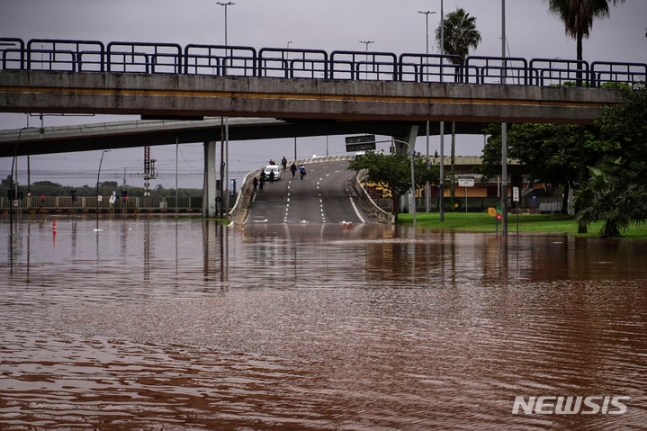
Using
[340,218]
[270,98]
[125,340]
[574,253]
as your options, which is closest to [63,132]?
[340,218]

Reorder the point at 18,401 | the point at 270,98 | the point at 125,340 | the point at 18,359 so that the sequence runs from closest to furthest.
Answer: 1. the point at 18,401
2. the point at 18,359
3. the point at 125,340
4. the point at 270,98

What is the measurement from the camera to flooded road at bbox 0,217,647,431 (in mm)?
7199

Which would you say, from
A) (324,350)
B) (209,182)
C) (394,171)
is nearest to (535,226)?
(394,171)

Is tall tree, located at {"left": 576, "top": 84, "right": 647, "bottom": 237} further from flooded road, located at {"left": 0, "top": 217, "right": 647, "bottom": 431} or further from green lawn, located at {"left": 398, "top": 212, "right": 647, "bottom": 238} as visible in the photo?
flooded road, located at {"left": 0, "top": 217, "right": 647, "bottom": 431}

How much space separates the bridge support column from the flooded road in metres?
74.0

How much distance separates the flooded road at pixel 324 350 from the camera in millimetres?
7199

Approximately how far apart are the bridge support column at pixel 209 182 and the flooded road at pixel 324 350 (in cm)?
7404

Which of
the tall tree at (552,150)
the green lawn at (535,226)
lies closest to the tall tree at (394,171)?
the green lawn at (535,226)

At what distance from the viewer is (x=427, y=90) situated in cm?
3812

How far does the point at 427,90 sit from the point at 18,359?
1188 inches

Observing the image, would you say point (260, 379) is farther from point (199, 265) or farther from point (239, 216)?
point (239, 216)

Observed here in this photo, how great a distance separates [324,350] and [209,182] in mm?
87239

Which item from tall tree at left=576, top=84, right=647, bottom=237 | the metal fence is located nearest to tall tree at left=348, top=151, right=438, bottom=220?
tall tree at left=576, top=84, right=647, bottom=237

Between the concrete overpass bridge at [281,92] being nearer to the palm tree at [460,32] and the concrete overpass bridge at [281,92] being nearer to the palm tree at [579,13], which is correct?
the palm tree at [579,13]
